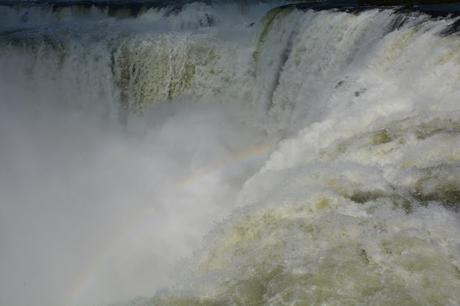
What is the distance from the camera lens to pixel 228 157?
28.6 ft

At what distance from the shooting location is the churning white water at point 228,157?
10.3ft

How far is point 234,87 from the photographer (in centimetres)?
1006

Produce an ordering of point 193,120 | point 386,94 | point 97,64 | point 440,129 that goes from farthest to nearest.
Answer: point 97,64, point 193,120, point 386,94, point 440,129

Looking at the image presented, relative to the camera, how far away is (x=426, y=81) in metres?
4.78

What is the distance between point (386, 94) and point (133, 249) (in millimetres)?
3264

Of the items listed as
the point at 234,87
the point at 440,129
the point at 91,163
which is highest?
the point at 440,129

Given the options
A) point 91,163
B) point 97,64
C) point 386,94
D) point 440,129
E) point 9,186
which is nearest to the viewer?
point 440,129

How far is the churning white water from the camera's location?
3.15 meters

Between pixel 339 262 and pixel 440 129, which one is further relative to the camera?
pixel 440 129

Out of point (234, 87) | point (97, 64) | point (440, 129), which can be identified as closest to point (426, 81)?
point (440, 129)

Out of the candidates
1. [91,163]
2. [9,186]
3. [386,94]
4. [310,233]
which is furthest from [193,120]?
[310,233]

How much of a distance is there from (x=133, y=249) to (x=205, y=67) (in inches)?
201

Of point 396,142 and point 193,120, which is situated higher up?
point 396,142

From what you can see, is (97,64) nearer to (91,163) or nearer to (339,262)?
(91,163)
